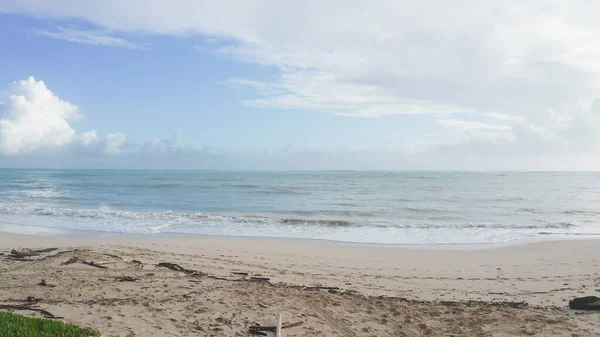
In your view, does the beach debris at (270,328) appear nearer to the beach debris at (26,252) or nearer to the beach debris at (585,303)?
the beach debris at (585,303)

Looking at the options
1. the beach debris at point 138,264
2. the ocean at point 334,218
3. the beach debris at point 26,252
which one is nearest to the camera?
the beach debris at point 138,264

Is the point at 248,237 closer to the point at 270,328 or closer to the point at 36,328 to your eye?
the point at 270,328

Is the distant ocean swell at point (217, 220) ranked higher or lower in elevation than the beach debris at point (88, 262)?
lower

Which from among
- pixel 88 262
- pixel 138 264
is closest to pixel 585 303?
pixel 138 264

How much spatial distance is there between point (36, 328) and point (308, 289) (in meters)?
4.37

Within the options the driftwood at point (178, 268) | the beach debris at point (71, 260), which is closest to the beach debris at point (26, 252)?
the beach debris at point (71, 260)

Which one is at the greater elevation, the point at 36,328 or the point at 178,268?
the point at 36,328

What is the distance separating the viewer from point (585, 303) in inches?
258

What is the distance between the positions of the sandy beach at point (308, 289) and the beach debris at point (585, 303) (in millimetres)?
144

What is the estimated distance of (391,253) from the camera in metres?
11.7

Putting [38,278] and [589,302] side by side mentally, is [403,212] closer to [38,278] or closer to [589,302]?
[589,302]

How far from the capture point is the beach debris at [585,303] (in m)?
6.49

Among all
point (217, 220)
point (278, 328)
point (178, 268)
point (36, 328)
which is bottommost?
point (217, 220)

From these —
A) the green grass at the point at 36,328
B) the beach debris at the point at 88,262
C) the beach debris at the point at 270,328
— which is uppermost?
the green grass at the point at 36,328
